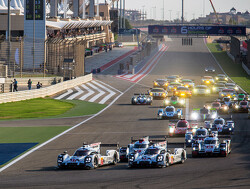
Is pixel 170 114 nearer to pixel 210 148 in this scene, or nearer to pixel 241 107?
pixel 241 107

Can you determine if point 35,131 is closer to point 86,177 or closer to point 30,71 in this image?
point 86,177

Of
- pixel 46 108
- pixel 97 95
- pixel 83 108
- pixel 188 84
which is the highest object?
pixel 188 84

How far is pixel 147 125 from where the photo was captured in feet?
137

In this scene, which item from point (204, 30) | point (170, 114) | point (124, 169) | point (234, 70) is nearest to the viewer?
point (124, 169)

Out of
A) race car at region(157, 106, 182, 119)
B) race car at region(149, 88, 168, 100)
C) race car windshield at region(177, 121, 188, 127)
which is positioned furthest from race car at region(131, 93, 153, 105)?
race car windshield at region(177, 121, 188, 127)

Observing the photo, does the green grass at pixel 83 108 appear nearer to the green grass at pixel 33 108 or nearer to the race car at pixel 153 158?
the green grass at pixel 33 108

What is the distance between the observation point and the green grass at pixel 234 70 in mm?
83456

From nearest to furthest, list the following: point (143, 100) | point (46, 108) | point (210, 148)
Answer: point (210, 148) < point (46, 108) < point (143, 100)

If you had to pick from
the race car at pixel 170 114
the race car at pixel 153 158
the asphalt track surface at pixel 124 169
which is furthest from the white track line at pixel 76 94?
the race car at pixel 153 158

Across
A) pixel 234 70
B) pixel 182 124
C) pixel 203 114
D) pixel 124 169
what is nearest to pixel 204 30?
pixel 234 70

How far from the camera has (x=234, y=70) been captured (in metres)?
105

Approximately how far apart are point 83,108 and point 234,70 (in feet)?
184

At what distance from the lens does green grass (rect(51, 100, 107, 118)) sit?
5042cm

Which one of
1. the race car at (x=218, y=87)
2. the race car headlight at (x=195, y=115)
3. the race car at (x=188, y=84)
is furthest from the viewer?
the race car at (x=188, y=84)
